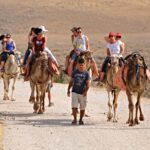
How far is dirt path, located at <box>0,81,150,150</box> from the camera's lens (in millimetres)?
17047

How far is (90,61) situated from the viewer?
23.6 metres

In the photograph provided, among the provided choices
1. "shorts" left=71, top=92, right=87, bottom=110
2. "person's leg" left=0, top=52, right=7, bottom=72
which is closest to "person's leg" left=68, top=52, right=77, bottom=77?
"shorts" left=71, top=92, right=87, bottom=110

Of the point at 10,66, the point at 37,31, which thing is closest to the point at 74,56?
the point at 37,31

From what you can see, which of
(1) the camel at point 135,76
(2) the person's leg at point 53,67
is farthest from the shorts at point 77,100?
(2) the person's leg at point 53,67

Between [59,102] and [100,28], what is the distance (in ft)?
224

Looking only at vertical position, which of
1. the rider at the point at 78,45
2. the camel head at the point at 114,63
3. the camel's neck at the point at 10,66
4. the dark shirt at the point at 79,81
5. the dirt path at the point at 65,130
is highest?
the rider at the point at 78,45

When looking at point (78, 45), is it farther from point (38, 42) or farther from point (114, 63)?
point (114, 63)

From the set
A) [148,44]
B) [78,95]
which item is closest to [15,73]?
[78,95]

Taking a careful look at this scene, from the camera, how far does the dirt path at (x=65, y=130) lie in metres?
17.0

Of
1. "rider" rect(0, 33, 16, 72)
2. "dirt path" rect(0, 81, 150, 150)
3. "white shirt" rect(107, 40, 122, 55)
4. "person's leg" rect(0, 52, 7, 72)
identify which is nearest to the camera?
"dirt path" rect(0, 81, 150, 150)

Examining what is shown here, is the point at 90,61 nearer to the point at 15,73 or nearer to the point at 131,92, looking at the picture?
the point at 131,92

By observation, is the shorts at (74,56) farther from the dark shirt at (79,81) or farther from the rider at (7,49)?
the rider at (7,49)

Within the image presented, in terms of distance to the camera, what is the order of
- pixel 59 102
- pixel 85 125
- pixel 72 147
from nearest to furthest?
pixel 72 147
pixel 85 125
pixel 59 102

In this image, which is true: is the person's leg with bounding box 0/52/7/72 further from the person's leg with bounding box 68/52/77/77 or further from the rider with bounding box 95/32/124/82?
the rider with bounding box 95/32/124/82
